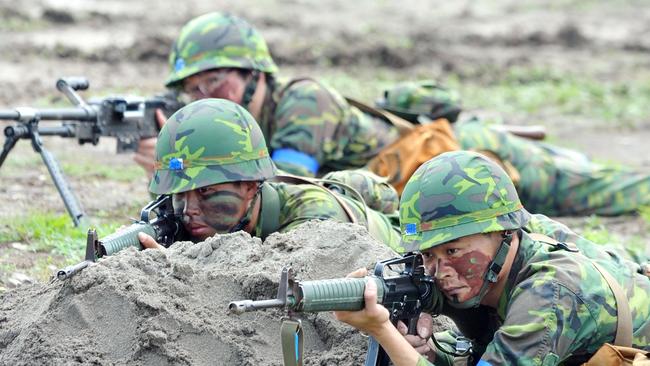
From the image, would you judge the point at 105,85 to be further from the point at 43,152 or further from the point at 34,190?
the point at 43,152

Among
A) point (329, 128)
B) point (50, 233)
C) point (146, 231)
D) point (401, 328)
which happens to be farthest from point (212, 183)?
point (329, 128)

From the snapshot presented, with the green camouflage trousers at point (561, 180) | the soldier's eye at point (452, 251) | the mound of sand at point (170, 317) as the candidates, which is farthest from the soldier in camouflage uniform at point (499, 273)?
the green camouflage trousers at point (561, 180)

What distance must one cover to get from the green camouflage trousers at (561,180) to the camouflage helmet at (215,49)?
75.4 inches

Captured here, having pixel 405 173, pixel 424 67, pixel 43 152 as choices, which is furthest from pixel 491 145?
pixel 424 67

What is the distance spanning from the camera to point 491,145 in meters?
9.95

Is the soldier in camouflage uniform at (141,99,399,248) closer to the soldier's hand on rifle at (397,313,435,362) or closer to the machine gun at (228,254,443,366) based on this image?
the machine gun at (228,254,443,366)

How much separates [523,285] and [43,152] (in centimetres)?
450

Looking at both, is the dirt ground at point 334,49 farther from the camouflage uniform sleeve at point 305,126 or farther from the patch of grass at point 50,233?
the camouflage uniform sleeve at point 305,126

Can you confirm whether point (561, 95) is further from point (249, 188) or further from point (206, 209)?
point (206, 209)

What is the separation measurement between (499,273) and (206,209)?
1.68 meters

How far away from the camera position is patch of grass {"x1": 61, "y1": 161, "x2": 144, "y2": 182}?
1060cm

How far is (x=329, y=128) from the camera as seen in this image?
9.00m

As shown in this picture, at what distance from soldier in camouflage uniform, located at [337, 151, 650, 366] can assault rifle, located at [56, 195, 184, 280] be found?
4.26 ft

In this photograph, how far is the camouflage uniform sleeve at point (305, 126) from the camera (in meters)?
8.80
